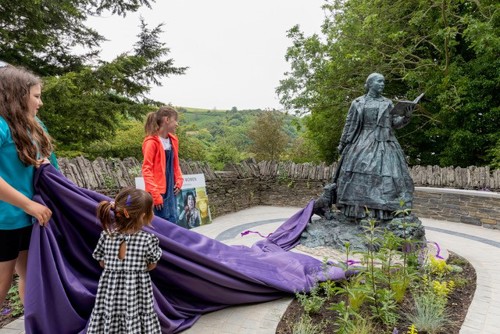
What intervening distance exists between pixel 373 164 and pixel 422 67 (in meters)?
9.50

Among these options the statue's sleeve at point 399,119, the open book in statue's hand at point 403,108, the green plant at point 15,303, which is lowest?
the green plant at point 15,303

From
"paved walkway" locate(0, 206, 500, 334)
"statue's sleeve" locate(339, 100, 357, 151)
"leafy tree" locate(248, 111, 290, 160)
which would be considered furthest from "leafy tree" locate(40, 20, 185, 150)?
"leafy tree" locate(248, 111, 290, 160)

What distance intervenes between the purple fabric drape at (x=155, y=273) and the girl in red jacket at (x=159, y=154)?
3.42 feet

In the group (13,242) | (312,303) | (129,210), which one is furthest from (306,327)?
(13,242)

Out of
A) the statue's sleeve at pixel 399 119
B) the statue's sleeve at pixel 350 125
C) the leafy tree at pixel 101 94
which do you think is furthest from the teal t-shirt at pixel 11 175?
the leafy tree at pixel 101 94

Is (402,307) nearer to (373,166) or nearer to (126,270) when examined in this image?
(373,166)

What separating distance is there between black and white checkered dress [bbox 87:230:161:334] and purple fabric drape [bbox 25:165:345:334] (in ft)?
0.88

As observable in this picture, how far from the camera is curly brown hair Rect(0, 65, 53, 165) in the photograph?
6.74 feet

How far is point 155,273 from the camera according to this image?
9.13ft

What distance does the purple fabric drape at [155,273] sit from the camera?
7.30ft

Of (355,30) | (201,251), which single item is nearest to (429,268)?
(201,251)

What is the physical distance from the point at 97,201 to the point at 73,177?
3.00 metres

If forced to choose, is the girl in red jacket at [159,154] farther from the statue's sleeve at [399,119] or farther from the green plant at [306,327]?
the statue's sleeve at [399,119]

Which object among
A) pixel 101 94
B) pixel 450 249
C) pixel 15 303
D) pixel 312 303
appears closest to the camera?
pixel 312 303
